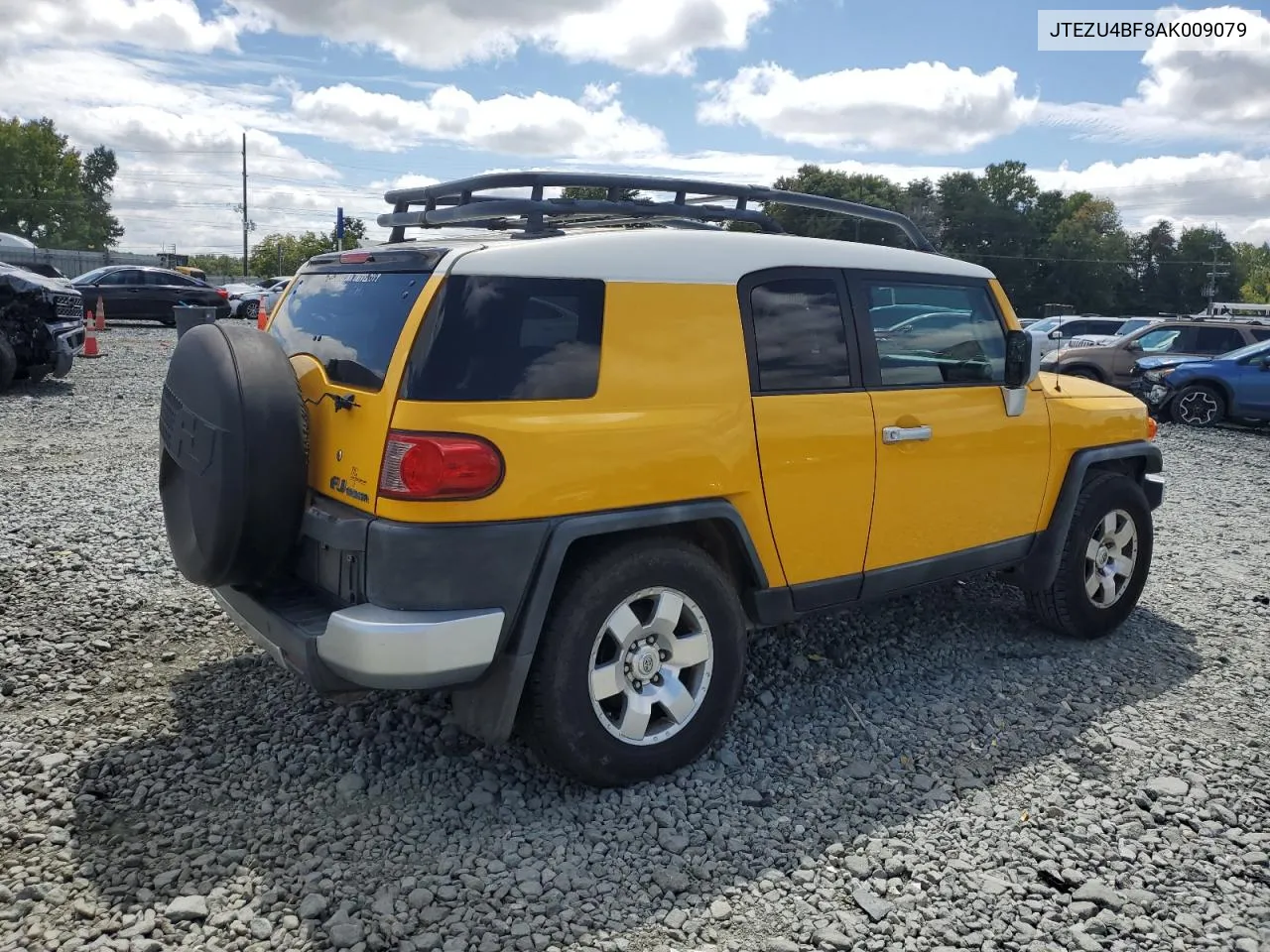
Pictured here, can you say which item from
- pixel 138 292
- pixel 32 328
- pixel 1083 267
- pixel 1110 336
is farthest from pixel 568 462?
pixel 1083 267

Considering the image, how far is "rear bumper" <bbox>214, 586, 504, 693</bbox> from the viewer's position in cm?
289

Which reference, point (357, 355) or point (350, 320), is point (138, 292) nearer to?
point (350, 320)

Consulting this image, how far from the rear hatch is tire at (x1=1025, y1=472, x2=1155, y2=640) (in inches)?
132

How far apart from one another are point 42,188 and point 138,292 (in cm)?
8164

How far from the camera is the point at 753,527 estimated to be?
357 centimetres

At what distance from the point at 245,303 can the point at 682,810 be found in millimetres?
30524

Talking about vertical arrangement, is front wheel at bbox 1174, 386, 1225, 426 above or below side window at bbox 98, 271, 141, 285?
below

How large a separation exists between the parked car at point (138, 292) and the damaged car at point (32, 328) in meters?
14.0

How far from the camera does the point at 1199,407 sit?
575 inches

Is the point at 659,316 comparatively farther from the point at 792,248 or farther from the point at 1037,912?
the point at 1037,912

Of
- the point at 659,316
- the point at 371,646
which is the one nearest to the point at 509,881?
the point at 371,646

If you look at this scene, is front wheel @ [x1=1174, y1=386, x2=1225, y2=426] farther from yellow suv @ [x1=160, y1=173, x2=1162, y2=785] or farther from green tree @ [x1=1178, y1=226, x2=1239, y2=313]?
green tree @ [x1=1178, y1=226, x2=1239, y2=313]

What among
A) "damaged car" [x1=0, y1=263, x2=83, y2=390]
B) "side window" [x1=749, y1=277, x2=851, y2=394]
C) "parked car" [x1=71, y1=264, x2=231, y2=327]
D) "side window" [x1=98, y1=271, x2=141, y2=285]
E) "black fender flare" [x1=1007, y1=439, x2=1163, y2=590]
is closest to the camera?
"side window" [x1=749, y1=277, x2=851, y2=394]

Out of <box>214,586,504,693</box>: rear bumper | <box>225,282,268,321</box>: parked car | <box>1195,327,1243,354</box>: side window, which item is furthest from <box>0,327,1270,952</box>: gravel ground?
<box>225,282,268,321</box>: parked car
